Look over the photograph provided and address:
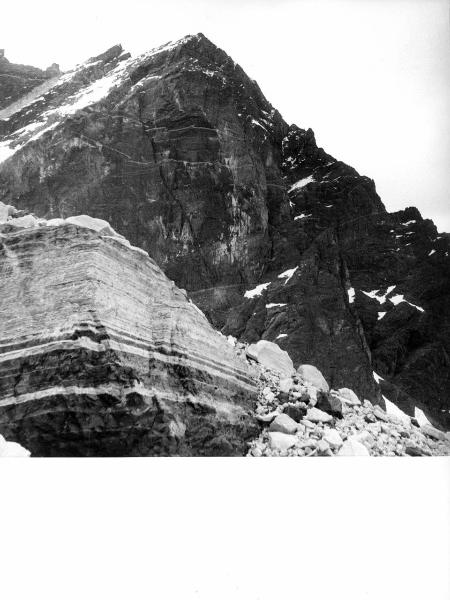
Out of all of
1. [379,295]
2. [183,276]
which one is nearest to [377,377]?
[379,295]

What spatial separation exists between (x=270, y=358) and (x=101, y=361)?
4.05 metres

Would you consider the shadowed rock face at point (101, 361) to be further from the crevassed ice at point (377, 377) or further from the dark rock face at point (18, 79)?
the crevassed ice at point (377, 377)

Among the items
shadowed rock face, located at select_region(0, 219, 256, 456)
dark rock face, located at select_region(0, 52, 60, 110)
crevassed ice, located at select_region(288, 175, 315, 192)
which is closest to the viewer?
shadowed rock face, located at select_region(0, 219, 256, 456)

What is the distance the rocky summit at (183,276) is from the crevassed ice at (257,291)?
10 cm

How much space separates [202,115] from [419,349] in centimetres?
1643

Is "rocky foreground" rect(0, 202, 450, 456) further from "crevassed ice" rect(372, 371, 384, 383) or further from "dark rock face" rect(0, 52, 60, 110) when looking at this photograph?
"crevassed ice" rect(372, 371, 384, 383)

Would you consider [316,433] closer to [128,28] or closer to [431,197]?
[431,197]

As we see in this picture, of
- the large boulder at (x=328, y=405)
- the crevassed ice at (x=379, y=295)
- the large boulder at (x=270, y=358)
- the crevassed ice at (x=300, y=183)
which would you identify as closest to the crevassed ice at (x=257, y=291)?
the crevassed ice at (x=379, y=295)

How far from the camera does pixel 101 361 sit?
4.34m

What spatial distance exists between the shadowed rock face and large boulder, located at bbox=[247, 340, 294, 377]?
1.93 meters

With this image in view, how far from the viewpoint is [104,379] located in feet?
14.2

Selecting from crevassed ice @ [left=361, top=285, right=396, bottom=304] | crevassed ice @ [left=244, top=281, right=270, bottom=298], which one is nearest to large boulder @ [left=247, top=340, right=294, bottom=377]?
crevassed ice @ [left=361, top=285, right=396, bottom=304]

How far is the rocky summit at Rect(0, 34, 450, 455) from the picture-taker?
4.41 m

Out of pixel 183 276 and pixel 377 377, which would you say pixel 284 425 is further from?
pixel 377 377
